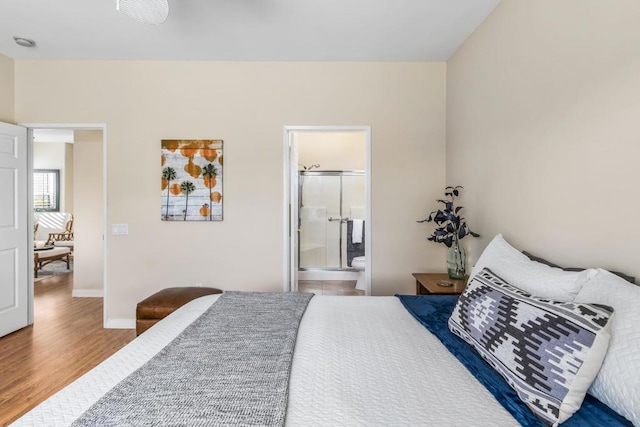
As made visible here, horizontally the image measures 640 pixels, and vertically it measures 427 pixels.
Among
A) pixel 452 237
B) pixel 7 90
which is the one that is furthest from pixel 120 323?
pixel 452 237

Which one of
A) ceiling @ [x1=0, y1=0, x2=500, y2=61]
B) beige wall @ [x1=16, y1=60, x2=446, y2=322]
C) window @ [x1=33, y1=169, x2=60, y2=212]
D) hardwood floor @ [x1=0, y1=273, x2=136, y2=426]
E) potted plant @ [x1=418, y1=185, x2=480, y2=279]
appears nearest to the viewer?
hardwood floor @ [x1=0, y1=273, x2=136, y2=426]

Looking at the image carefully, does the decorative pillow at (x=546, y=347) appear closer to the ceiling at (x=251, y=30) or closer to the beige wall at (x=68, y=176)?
the ceiling at (x=251, y=30)

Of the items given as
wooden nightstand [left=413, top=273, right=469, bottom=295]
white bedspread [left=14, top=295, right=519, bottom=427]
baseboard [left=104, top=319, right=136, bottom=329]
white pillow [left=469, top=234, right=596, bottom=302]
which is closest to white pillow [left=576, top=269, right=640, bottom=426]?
white pillow [left=469, top=234, right=596, bottom=302]

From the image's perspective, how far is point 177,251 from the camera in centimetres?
311

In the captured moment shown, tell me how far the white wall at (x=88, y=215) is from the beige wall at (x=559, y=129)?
4.61 meters

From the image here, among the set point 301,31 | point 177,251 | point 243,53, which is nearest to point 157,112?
point 243,53

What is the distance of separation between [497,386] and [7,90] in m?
4.48

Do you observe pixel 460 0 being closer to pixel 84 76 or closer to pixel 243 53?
pixel 243 53

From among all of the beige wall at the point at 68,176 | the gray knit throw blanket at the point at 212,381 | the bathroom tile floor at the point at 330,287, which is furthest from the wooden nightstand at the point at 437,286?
the beige wall at the point at 68,176

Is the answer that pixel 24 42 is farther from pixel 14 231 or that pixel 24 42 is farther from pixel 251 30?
pixel 251 30

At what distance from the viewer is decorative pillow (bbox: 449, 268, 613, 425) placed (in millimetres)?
853

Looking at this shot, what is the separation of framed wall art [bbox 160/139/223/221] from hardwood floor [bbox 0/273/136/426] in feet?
4.18

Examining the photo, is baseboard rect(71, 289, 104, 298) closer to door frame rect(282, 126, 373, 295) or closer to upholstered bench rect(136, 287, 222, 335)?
upholstered bench rect(136, 287, 222, 335)

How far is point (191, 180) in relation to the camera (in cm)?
308
